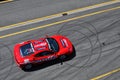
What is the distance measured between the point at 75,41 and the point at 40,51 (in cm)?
425

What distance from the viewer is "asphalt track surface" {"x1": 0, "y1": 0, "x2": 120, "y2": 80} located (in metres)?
20.2

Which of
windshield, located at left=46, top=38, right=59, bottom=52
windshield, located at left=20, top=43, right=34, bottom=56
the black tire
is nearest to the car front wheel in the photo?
windshield, located at left=20, top=43, right=34, bottom=56

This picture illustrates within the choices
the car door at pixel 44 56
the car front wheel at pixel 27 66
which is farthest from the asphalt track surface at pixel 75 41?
the car door at pixel 44 56

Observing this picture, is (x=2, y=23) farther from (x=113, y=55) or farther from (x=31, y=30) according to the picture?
(x=113, y=55)

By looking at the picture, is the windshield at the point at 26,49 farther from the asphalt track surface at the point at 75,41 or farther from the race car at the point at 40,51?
the asphalt track surface at the point at 75,41

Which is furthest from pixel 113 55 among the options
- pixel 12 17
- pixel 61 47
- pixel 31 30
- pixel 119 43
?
pixel 12 17

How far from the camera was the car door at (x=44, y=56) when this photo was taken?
66.2 ft

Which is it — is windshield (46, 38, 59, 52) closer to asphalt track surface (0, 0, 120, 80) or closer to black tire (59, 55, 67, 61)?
black tire (59, 55, 67, 61)

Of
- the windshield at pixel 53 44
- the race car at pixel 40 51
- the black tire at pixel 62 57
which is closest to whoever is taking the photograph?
the race car at pixel 40 51

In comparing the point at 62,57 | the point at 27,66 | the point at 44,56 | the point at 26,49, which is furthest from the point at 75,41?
the point at 27,66

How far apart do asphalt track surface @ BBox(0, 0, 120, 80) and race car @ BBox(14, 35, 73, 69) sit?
0.70m

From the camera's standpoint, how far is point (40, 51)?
2012 centimetres

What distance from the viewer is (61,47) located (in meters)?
21.1

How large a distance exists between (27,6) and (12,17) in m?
2.33
